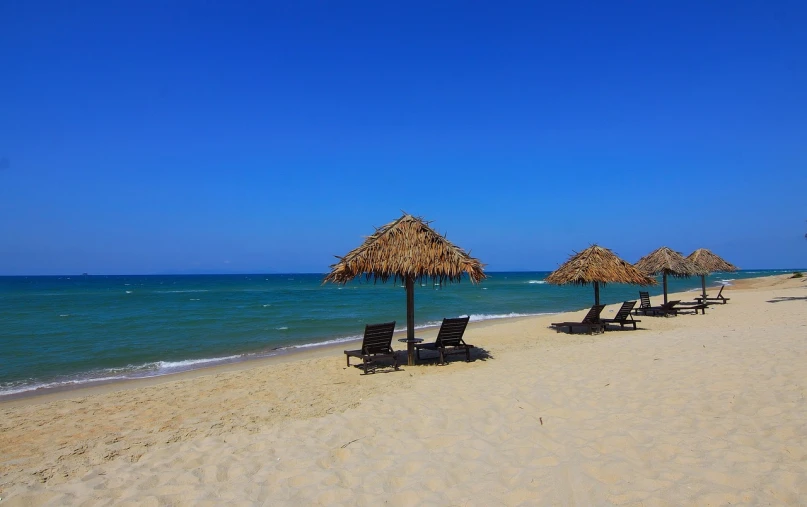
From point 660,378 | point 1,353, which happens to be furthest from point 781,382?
point 1,353

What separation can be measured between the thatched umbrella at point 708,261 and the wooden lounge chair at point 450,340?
15.3 metres

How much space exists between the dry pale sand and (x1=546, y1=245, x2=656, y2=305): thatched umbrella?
4626mm

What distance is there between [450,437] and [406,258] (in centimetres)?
437

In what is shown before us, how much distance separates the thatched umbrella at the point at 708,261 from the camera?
66.7 feet

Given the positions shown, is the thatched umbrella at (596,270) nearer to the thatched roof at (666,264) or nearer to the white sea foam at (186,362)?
the thatched roof at (666,264)

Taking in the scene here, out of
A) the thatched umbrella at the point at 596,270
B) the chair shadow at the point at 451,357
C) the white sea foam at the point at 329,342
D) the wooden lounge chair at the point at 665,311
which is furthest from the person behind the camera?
the wooden lounge chair at the point at 665,311

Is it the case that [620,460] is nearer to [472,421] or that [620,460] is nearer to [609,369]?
[472,421]

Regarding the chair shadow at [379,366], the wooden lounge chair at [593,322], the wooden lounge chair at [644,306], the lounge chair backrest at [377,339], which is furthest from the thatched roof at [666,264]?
the lounge chair backrest at [377,339]

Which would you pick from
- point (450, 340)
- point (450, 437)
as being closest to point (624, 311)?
point (450, 340)

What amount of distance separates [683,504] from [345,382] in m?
5.87

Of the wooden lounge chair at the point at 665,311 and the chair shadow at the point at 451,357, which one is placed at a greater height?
the wooden lounge chair at the point at 665,311

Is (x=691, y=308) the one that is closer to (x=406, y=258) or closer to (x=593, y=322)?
(x=593, y=322)

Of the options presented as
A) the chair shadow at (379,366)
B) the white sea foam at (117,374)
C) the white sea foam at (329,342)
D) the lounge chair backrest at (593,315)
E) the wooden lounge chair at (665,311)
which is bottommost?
the white sea foam at (117,374)

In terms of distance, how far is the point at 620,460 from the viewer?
4.05 metres
